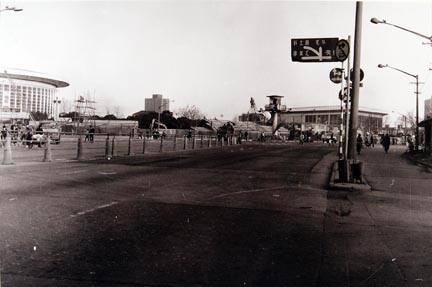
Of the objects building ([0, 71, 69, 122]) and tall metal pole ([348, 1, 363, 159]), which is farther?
building ([0, 71, 69, 122])

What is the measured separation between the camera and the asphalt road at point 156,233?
5199 mm

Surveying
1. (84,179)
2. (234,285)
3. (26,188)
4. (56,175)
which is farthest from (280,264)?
(56,175)

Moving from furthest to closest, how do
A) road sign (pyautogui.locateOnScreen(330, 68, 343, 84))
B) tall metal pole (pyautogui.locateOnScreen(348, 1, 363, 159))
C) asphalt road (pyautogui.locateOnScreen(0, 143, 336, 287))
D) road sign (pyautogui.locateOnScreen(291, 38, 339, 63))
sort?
road sign (pyautogui.locateOnScreen(330, 68, 343, 84)) < road sign (pyautogui.locateOnScreen(291, 38, 339, 63)) < tall metal pole (pyautogui.locateOnScreen(348, 1, 363, 159)) < asphalt road (pyautogui.locateOnScreen(0, 143, 336, 287))

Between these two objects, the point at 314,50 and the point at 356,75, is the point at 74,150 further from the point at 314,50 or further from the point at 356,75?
the point at 356,75

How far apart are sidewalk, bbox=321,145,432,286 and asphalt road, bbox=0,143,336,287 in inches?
10.5

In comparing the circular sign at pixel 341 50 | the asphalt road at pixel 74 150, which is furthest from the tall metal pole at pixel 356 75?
the asphalt road at pixel 74 150

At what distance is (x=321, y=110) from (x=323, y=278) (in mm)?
155180

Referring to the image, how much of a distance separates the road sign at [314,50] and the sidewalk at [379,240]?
185 inches

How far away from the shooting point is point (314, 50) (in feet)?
49.9

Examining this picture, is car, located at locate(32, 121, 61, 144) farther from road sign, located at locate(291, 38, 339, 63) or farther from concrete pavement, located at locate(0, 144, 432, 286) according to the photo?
concrete pavement, located at locate(0, 144, 432, 286)

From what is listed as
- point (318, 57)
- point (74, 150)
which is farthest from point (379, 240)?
point (74, 150)

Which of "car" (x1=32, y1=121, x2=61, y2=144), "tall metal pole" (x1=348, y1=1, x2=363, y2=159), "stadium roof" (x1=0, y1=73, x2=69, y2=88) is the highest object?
"stadium roof" (x1=0, y1=73, x2=69, y2=88)

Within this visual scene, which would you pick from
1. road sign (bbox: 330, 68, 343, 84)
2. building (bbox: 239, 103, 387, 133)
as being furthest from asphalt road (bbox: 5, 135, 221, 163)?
building (bbox: 239, 103, 387, 133)

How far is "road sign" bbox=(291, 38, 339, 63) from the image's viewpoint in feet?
49.5
